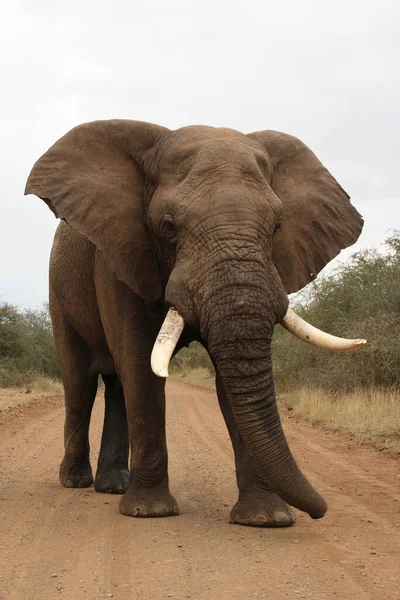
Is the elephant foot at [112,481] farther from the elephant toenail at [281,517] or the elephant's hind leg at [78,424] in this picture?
the elephant toenail at [281,517]

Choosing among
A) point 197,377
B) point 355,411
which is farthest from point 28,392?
point 197,377

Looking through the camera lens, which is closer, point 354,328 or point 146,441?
point 146,441

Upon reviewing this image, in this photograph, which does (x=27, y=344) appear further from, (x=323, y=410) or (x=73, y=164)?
(x=73, y=164)

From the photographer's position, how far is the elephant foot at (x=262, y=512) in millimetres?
6586

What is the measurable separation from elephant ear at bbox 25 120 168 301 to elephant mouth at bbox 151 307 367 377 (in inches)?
37.2

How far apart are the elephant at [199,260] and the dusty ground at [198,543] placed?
34 cm

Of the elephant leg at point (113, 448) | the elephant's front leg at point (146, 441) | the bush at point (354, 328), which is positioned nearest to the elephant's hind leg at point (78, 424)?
the elephant leg at point (113, 448)

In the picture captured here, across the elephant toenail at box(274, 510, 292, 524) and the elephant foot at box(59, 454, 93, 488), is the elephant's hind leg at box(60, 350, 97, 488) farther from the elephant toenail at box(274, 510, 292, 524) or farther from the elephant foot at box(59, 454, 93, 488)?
the elephant toenail at box(274, 510, 292, 524)

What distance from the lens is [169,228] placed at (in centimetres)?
644

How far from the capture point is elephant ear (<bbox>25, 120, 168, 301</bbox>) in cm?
699

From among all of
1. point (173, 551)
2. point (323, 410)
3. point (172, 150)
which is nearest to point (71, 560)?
point (173, 551)

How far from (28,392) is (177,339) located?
19.8 m

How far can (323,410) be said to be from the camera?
1614cm

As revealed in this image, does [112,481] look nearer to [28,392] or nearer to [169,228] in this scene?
[169,228]
